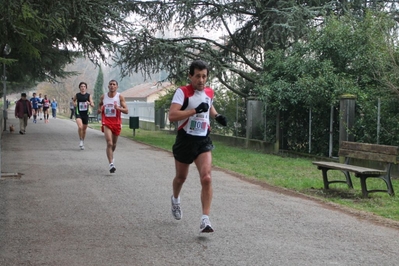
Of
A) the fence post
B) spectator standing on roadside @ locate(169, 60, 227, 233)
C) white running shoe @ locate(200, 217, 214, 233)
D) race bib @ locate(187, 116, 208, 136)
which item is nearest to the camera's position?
white running shoe @ locate(200, 217, 214, 233)

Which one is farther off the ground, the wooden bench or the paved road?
the wooden bench

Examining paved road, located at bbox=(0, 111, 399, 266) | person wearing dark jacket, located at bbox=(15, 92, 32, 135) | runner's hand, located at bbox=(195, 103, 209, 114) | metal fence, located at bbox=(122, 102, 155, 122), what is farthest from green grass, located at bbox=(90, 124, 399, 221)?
metal fence, located at bbox=(122, 102, 155, 122)

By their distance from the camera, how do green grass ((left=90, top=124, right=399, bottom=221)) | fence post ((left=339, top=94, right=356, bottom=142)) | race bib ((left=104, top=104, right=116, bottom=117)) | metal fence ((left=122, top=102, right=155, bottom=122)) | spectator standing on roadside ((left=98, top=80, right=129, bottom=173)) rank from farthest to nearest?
metal fence ((left=122, top=102, right=155, bottom=122)), fence post ((left=339, top=94, right=356, bottom=142)), race bib ((left=104, top=104, right=116, bottom=117)), spectator standing on roadside ((left=98, top=80, right=129, bottom=173)), green grass ((left=90, top=124, right=399, bottom=221))

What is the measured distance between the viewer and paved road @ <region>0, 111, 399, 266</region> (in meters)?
5.82

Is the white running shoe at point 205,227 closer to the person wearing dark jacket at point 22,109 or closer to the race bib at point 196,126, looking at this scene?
the race bib at point 196,126

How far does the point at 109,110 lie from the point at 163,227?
5768mm

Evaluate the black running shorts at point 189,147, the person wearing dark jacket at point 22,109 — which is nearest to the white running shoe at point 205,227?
the black running shorts at point 189,147

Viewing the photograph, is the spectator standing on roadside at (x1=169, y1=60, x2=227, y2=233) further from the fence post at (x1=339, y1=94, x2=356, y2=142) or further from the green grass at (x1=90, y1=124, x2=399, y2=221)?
the fence post at (x1=339, y1=94, x2=356, y2=142)

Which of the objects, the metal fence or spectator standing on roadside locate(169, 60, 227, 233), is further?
the metal fence

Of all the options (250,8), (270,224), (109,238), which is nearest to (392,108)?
(270,224)

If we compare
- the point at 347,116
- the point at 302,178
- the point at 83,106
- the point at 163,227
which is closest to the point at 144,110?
the point at 83,106

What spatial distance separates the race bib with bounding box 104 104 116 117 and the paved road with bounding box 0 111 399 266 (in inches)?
52.1

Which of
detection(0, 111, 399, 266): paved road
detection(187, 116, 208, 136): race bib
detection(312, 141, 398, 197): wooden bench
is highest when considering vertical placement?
detection(187, 116, 208, 136): race bib

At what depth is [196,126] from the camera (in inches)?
274
